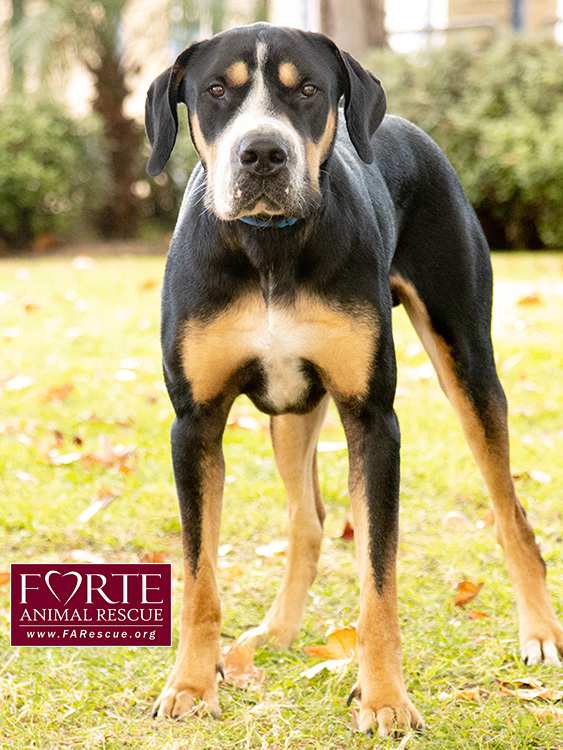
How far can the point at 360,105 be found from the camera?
3010 mm

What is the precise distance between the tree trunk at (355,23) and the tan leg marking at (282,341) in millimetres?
10645

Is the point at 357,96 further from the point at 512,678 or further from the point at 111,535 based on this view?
the point at 111,535

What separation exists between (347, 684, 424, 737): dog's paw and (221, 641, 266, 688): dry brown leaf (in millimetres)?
444

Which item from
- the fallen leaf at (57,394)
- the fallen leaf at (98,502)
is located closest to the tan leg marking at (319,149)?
the fallen leaf at (98,502)

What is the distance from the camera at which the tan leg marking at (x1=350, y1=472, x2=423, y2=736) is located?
8.95ft

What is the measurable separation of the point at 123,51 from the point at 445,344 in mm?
12439

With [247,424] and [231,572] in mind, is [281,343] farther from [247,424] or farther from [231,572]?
[247,424]

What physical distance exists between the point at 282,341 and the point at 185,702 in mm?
1132

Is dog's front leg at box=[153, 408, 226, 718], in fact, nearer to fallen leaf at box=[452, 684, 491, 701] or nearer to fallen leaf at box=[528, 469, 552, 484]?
fallen leaf at box=[452, 684, 491, 701]

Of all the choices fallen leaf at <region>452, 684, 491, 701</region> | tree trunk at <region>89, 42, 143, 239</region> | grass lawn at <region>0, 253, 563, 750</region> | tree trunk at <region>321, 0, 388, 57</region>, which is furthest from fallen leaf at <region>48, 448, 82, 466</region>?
tree trunk at <region>89, 42, 143, 239</region>

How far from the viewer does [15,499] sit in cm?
450

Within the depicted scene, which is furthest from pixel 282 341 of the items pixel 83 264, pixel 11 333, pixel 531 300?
pixel 83 264

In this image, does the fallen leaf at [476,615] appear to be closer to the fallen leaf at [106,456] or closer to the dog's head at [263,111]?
the dog's head at [263,111]

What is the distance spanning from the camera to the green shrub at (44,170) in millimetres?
12391
